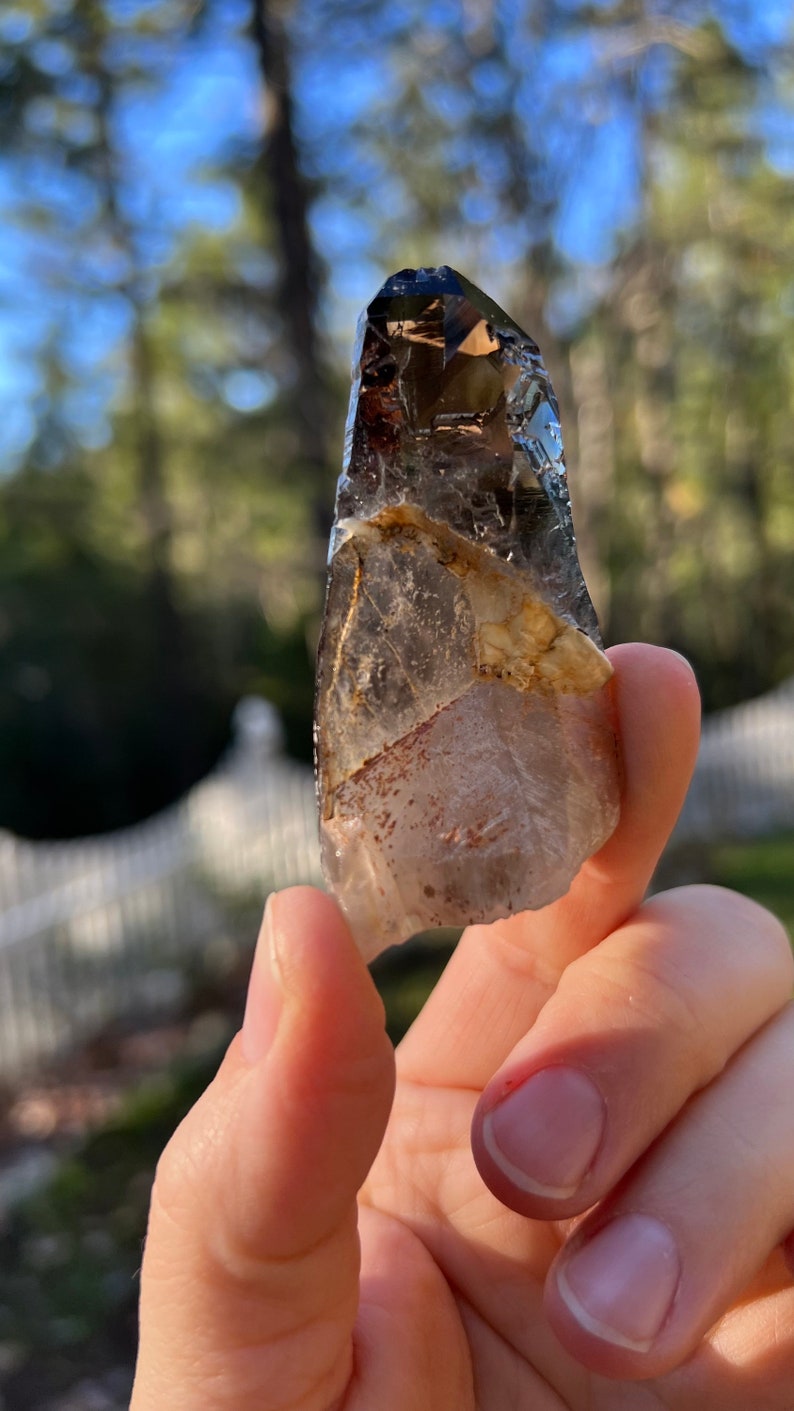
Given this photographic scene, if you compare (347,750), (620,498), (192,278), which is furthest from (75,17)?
(620,498)

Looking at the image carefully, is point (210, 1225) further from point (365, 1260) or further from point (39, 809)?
point (39, 809)

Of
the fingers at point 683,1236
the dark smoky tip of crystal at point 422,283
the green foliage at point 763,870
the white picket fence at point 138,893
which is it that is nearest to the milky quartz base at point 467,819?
the fingers at point 683,1236

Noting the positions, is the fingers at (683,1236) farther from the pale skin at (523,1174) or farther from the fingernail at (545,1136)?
the fingernail at (545,1136)

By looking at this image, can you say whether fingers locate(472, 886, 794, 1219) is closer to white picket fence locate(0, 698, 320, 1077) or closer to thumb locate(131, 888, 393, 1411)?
thumb locate(131, 888, 393, 1411)

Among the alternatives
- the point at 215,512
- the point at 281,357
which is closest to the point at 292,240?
the point at 281,357

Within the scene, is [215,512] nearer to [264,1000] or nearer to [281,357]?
[281,357]

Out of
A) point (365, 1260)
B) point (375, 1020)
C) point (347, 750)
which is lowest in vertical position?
point (365, 1260)

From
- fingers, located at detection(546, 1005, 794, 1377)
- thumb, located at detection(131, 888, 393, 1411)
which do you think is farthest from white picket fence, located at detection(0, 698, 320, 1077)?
fingers, located at detection(546, 1005, 794, 1377)
